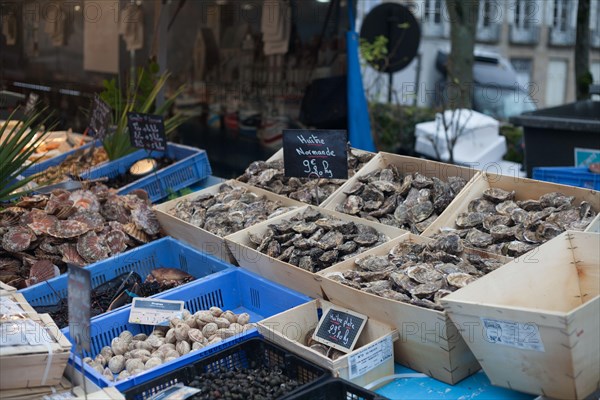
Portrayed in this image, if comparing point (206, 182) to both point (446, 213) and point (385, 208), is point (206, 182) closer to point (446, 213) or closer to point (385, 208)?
point (385, 208)

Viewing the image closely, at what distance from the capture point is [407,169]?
3.56 metres

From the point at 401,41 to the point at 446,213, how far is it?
4.91 m

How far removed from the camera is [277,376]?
2301 mm

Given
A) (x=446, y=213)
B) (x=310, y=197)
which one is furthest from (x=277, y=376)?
(x=310, y=197)

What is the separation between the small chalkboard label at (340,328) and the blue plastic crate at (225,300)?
183 mm

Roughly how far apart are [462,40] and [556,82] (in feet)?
49.0

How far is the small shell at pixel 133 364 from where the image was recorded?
7.99ft

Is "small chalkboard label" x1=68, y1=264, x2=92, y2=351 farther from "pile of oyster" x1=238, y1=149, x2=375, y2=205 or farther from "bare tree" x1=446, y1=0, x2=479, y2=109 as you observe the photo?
"bare tree" x1=446, y1=0, x2=479, y2=109

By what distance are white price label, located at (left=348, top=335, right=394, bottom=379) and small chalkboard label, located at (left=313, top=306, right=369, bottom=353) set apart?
121 millimetres

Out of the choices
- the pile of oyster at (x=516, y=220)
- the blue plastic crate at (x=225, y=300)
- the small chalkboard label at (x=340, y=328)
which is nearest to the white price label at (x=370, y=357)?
the small chalkboard label at (x=340, y=328)

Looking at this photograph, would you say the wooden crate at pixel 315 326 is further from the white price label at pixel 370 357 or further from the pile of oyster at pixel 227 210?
the pile of oyster at pixel 227 210

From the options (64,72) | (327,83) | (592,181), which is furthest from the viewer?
(64,72)

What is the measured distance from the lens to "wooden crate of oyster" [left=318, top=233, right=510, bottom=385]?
7.52ft

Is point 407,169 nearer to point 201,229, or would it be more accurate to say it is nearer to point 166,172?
point 201,229
